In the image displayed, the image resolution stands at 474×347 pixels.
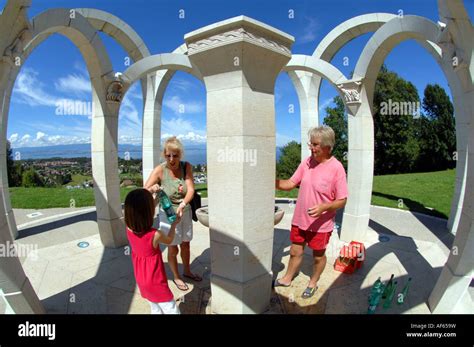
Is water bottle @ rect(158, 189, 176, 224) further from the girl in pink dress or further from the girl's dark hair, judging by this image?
the girl's dark hair

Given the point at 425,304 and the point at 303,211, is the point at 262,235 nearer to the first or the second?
the point at 303,211

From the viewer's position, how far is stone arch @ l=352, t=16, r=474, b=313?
11.4ft

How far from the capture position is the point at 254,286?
11.2ft

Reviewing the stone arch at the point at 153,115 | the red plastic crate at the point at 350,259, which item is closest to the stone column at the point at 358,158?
the red plastic crate at the point at 350,259

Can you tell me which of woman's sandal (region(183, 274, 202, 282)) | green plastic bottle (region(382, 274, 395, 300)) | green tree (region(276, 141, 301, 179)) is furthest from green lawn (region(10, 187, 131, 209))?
green tree (region(276, 141, 301, 179))

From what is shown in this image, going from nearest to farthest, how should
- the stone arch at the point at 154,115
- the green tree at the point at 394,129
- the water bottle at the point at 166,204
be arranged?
the water bottle at the point at 166,204 → the stone arch at the point at 154,115 → the green tree at the point at 394,129

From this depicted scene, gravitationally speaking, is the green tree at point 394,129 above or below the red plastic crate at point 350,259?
above

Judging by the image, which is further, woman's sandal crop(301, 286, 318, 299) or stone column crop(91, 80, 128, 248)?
stone column crop(91, 80, 128, 248)

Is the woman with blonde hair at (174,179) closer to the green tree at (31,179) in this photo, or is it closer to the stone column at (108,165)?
the stone column at (108,165)

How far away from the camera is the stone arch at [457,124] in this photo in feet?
11.4

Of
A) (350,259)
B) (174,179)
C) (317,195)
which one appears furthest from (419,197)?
(174,179)

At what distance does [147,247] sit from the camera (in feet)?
9.17

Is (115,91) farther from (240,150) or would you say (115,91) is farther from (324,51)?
(324,51)

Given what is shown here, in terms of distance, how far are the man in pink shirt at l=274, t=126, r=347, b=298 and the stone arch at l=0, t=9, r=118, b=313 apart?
11.0ft
